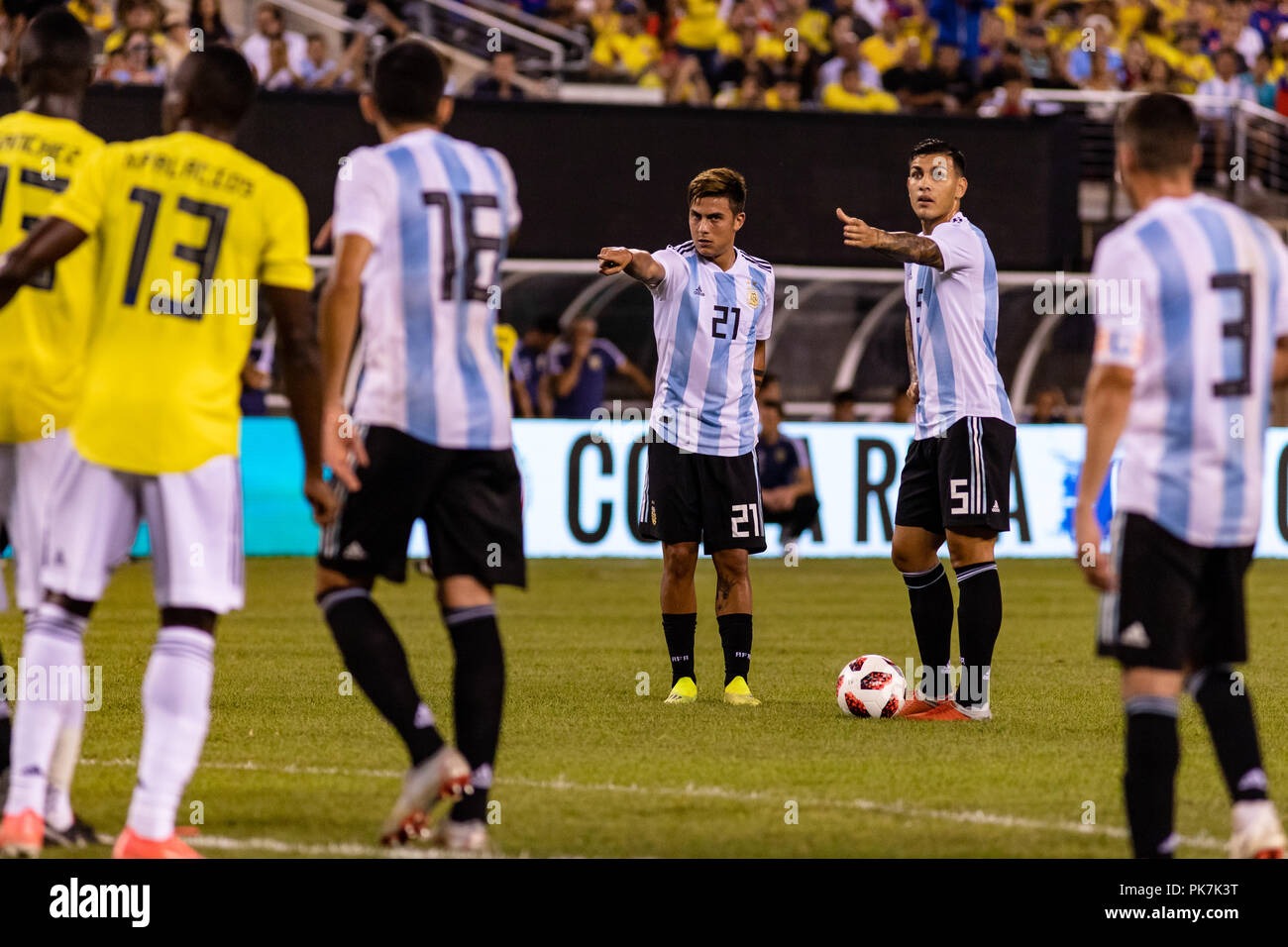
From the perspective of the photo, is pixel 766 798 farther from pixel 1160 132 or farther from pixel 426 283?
pixel 1160 132

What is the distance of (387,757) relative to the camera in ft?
22.0

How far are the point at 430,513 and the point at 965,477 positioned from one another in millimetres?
3260

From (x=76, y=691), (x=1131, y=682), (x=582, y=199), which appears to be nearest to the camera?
(x=1131, y=682)

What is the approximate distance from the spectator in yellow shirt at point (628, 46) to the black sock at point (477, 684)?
1570cm

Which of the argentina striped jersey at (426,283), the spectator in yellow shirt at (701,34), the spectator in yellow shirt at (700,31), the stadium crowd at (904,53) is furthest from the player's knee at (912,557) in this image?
the spectator in yellow shirt at (700,31)

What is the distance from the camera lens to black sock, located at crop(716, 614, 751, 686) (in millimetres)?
8484

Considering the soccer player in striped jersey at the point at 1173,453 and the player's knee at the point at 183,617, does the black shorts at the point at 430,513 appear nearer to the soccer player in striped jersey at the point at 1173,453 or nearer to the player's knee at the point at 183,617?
the player's knee at the point at 183,617

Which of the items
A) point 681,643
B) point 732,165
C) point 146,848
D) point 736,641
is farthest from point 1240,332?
point 732,165

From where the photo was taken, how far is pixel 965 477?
789 cm

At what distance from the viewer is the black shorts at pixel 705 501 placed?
27.9ft

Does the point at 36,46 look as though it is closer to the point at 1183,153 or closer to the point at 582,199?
the point at 1183,153

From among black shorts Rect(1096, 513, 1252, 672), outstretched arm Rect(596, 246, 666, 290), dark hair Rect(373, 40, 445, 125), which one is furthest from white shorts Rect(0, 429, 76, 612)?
black shorts Rect(1096, 513, 1252, 672)
